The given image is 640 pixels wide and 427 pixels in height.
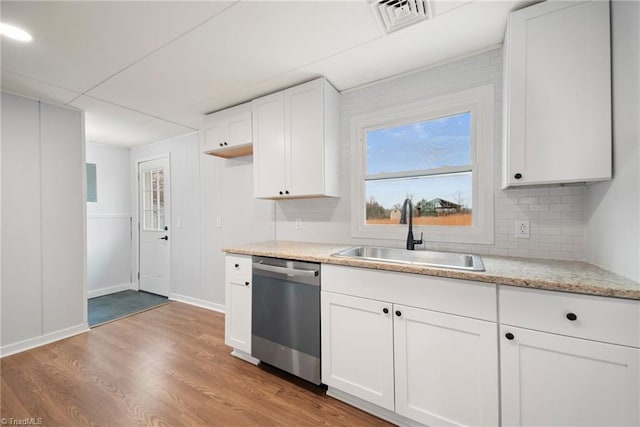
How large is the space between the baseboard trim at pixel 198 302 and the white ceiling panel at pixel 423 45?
298 cm

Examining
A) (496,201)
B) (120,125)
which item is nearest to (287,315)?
(496,201)

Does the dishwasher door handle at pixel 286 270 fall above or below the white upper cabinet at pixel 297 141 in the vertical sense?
below

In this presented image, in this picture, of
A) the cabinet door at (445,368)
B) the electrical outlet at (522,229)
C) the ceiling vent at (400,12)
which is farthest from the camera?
the electrical outlet at (522,229)

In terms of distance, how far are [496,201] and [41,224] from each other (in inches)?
161

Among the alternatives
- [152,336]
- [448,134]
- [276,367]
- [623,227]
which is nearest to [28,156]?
[152,336]

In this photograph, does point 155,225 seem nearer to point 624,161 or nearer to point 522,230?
point 522,230

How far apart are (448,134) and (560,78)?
704mm

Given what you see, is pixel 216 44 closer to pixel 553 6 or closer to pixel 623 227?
pixel 553 6

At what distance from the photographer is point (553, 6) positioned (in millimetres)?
1364

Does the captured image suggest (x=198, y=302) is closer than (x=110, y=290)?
Yes

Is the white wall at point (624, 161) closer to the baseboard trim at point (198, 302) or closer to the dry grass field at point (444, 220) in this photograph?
Result: the dry grass field at point (444, 220)

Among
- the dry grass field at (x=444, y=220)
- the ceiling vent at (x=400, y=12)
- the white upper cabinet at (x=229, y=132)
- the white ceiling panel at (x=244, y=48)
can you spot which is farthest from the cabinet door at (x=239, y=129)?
the dry grass field at (x=444, y=220)

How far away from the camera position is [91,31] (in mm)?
1627

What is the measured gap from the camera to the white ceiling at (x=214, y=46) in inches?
57.8
